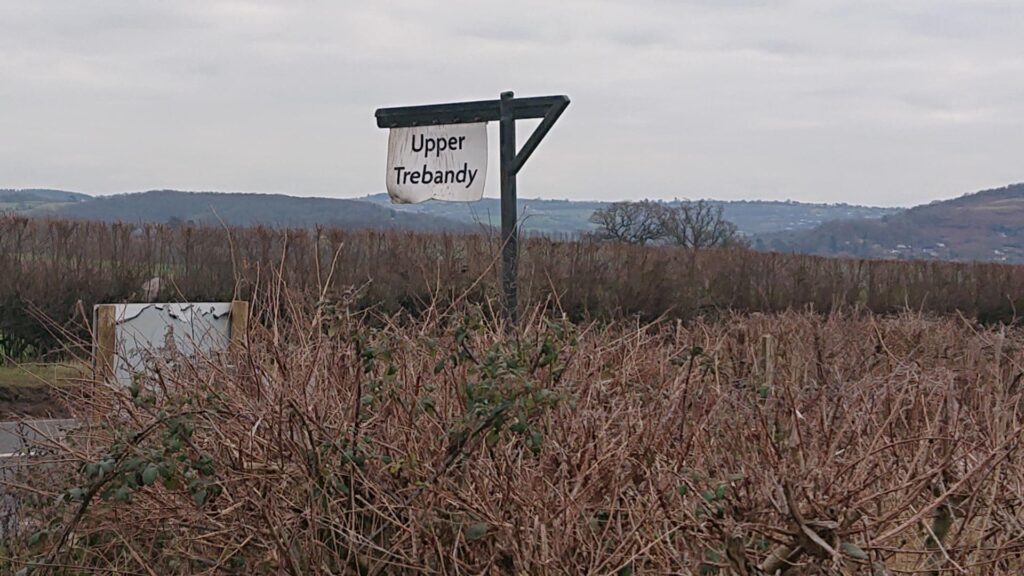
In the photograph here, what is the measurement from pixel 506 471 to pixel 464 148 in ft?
12.2

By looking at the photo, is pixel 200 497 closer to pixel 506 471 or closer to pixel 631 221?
pixel 506 471

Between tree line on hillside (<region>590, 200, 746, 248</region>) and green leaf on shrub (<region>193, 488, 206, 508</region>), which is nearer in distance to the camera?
green leaf on shrub (<region>193, 488, 206, 508</region>)

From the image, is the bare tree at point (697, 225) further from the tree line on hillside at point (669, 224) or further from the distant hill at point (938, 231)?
the distant hill at point (938, 231)

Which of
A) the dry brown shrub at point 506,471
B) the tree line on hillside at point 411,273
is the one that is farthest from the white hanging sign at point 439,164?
the tree line on hillside at point 411,273

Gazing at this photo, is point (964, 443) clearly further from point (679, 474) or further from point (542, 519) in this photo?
point (542, 519)

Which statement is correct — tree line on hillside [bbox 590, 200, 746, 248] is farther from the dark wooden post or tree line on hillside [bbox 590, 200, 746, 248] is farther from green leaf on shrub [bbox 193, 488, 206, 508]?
green leaf on shrub [bbox 193, 488, 206, 508]

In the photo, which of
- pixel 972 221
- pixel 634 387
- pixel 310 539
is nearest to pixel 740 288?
pixel 634 387

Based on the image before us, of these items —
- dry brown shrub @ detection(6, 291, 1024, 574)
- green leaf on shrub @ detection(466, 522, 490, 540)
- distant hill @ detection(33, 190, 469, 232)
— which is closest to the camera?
dry brown shrub @ detection(6, 291, 1024, 574)

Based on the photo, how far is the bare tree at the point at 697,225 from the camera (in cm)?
2598

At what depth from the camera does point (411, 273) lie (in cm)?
1622

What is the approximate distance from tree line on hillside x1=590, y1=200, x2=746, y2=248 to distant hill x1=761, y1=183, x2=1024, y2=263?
9.43m

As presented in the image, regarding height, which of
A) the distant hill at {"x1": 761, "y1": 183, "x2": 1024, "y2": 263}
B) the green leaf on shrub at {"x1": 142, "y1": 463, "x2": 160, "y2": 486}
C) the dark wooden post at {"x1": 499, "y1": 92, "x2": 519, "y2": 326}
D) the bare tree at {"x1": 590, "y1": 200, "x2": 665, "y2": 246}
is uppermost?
the dark wooden post at {"x1": 499, "y1": 92, "x2": 519, "y2": 326}

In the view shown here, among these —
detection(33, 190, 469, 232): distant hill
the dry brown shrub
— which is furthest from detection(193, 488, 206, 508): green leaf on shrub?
detection(33, 190, 469, 232): distant hill

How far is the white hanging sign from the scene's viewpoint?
284 inches
